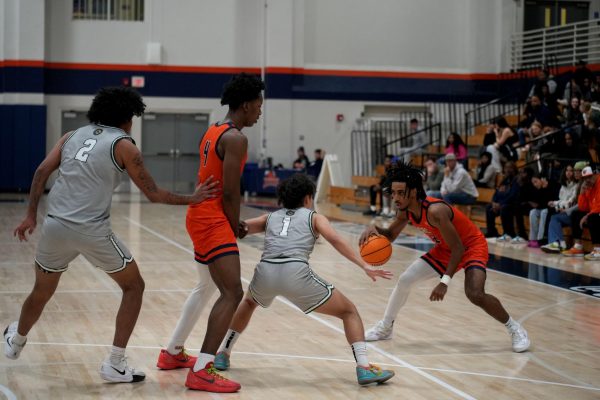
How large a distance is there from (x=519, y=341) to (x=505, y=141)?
1171cm

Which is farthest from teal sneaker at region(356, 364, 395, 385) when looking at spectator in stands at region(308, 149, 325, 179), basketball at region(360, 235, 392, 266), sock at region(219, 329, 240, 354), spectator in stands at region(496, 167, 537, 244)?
spectator in stands at region(308, 149, 325, 179)

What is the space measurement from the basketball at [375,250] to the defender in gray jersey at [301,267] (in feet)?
2.13

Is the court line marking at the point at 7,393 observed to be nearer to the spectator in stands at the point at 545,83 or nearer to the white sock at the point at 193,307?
the white sock at the point at 193,307

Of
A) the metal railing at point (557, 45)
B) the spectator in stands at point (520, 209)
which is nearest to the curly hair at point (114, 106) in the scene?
the spectator in stands at point (520, 209)

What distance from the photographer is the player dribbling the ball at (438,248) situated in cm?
654

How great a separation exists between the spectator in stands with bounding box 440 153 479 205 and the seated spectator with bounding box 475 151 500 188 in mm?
1044

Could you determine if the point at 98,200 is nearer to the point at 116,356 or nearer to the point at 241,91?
the point at 116,356

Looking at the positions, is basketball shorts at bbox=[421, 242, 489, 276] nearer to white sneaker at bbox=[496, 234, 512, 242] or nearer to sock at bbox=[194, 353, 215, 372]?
sock at bbox=[194, 353, 215, 372]

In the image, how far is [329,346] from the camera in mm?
6844

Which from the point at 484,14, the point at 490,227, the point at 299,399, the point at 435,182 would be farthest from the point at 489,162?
the point at 299,399

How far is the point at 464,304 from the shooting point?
8.90 meters

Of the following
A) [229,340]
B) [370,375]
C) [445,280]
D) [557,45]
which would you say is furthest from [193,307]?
[557,45]

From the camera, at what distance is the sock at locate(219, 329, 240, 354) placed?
597cm

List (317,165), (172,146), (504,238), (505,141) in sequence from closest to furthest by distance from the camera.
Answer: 1. (504,238)
2. (505,141)
3. (317,165)
4. (172,146)
